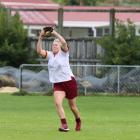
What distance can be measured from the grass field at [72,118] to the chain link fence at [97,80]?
126 centimetres

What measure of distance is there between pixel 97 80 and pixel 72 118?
36.4 feet

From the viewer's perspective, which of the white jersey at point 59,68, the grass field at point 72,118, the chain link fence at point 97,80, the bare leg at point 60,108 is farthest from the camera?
the chain link fence at point 97,80

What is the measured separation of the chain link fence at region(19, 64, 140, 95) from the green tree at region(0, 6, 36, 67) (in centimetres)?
273

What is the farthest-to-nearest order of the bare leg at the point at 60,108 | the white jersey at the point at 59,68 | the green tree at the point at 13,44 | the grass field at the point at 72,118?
the green tree at the point at 13,44
the white jersey at the point at 59,68
the bare leg at the point at 60,108
the grass field at the point at 72,118

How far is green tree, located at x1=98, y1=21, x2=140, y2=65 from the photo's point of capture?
33.9 metres

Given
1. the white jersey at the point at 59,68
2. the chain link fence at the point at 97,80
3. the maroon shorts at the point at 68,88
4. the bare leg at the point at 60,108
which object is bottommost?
the chain link fence at the point at 97,80

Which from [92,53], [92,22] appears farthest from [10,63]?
[92,22]

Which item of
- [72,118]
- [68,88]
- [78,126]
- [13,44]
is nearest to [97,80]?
[13,44]

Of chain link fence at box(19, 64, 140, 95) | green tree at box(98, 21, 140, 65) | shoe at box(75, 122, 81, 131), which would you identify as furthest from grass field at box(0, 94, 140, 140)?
green tree at box(98, 21, 140, 65)

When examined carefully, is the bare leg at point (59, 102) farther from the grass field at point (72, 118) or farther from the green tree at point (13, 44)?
the green tree at point (13, 44)

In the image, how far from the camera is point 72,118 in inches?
827

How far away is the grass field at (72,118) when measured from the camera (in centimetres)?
1590

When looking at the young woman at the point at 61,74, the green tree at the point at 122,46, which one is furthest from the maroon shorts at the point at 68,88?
the green tree at the point at 122,46

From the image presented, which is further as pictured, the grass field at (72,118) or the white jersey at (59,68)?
the white jersey at (59,68)
